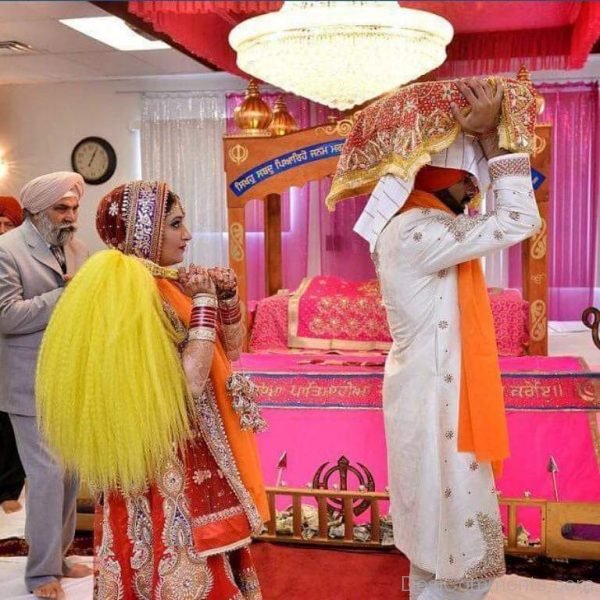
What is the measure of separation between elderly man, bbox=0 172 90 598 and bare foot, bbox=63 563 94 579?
0.08 m

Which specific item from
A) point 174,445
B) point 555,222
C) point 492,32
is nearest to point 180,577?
point 174,445

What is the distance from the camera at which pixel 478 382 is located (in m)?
1.82

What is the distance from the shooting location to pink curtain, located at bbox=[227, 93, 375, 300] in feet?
25.9

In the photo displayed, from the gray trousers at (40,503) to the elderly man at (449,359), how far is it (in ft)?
3.86

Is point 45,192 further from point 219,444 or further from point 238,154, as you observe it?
point 238,154

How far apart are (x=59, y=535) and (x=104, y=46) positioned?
190 inches

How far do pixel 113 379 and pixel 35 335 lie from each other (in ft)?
3.29

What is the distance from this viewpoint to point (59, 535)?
252 centimetres

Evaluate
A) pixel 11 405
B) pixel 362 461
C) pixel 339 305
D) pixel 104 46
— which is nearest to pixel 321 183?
pixel 104 46

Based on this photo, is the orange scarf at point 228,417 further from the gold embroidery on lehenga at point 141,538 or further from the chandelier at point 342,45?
the chandelier at point 342,45

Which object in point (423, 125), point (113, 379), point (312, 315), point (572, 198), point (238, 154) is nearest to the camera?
point (113, 379)

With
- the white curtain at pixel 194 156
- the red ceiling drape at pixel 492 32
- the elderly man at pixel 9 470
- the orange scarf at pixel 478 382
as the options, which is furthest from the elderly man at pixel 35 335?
the white curtain at pixel 194 156

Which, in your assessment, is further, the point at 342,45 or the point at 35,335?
the point at 342,45

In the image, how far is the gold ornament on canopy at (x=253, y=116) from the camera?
4621 mm
